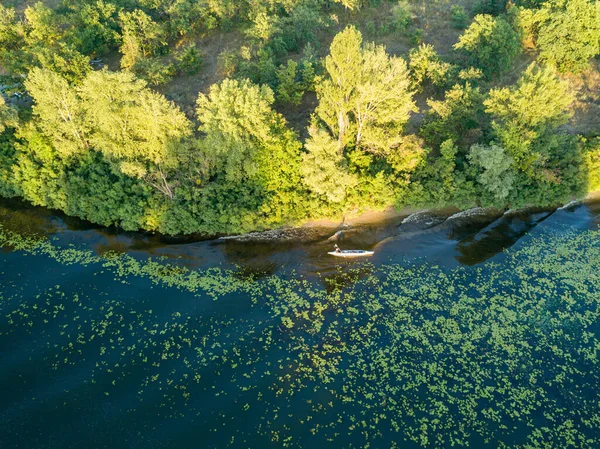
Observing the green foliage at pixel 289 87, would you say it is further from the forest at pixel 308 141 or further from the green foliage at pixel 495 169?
the green foliage at pixel 495 169

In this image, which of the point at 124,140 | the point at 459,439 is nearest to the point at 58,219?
the point at 124,140

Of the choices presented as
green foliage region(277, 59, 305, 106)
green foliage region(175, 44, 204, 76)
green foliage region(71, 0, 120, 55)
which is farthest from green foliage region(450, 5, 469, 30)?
green foliage region(71, 0, 120, 55)

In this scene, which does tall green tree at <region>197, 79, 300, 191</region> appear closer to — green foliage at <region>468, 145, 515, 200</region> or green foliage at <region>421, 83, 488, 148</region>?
green foliage at <region>421, 83, 488, 148</region>

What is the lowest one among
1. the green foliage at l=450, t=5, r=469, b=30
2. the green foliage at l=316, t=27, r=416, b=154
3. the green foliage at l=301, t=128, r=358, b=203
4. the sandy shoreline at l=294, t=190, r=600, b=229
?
the sandy shoreline at l=294, t=190, r=600, b=229

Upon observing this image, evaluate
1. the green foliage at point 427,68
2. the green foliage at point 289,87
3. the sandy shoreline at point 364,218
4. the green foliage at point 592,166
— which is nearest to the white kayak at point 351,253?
the sandy shoreline at point 364,218

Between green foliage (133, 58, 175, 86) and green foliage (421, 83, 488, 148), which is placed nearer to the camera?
green foliage (421, 83, 488, 148)

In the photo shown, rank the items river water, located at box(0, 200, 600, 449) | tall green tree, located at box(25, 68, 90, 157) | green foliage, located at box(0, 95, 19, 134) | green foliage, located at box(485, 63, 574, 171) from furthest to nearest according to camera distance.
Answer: green foliage, located at box(0, 95, 19, 134), tall green tree, located at box(25, 68, 90, 157), green foliage, located at box(485, 63, 574, 171), river water, located at box(0, 200, 600, 449)
